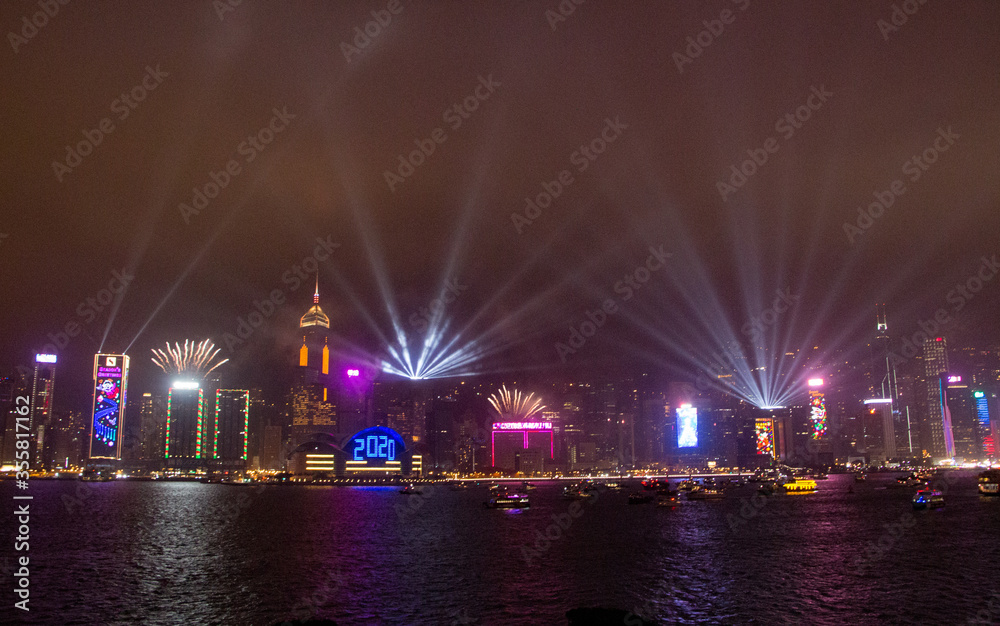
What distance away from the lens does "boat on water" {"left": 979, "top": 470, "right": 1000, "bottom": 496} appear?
152375 mm

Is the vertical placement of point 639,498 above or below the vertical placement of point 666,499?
below

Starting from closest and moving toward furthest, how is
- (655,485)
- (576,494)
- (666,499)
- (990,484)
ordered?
1. (666,499)
2. (990,484)
3. (576,494)
4. (655,485)

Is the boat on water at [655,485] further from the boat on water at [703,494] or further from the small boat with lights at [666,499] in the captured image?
the boat on water at [703,494]

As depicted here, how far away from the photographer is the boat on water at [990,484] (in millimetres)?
152375

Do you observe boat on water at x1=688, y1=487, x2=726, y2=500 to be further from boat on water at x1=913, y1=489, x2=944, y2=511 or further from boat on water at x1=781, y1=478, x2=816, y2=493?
boat on water at x1=913, y1=489, x2=944, y2=511

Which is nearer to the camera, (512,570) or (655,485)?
(512,570)

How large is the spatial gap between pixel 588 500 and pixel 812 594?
110312 mm

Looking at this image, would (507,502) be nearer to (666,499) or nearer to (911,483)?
(666,499)

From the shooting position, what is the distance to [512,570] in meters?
56.8

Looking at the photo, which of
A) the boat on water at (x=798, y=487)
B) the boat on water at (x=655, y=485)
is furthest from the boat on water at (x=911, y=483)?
the boat on water at (x=655, y=485)

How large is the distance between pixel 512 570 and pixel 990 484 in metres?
141

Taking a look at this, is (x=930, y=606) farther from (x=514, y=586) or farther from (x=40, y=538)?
(x=40, y=538)

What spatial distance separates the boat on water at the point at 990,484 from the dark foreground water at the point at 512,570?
57.8m

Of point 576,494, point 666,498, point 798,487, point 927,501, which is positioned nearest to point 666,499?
point 666,498
